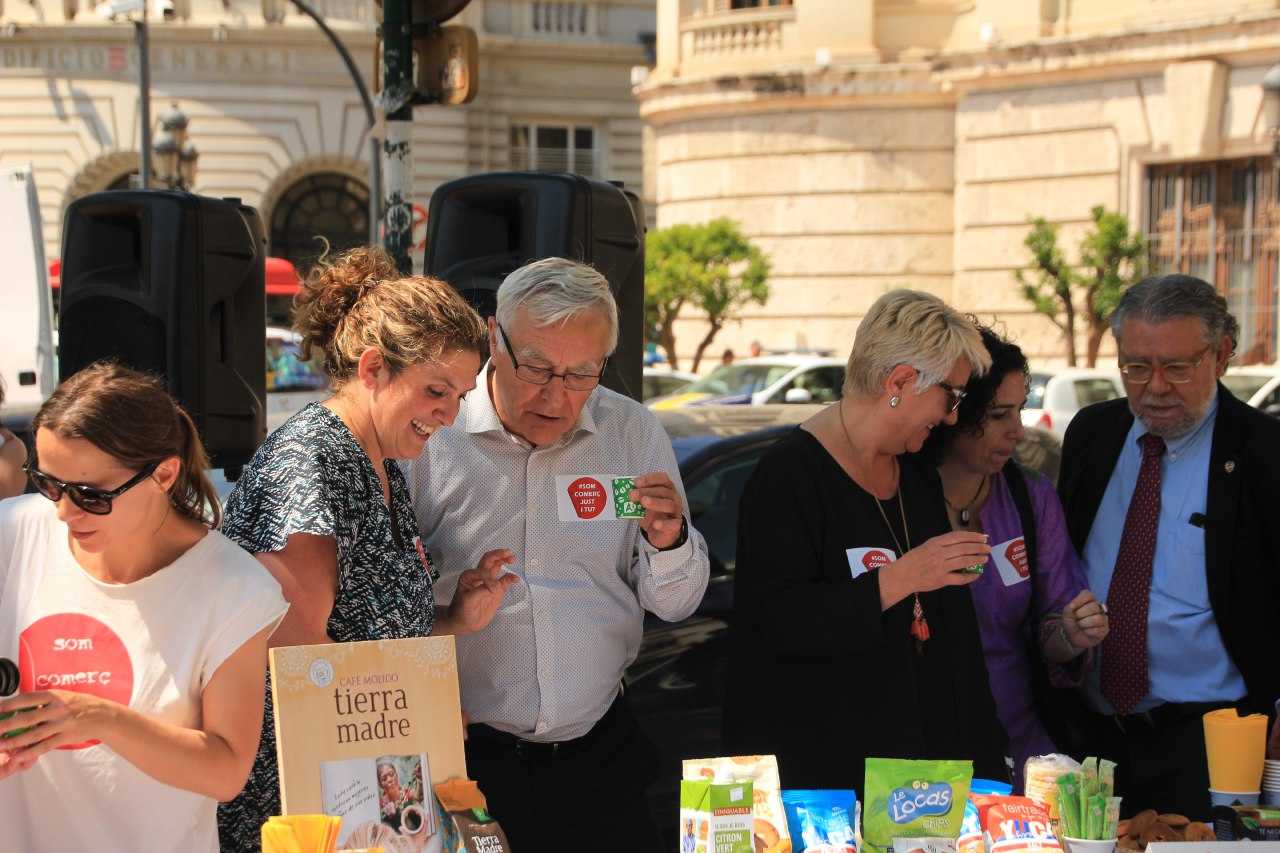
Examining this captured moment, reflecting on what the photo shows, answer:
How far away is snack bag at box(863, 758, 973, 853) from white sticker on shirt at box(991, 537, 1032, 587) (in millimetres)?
1330

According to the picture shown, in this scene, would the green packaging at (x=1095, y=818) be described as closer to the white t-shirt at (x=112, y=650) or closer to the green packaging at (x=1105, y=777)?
the green packaging at (x=1105, y=777)

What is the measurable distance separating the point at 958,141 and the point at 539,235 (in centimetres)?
2116

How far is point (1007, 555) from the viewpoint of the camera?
4.12 meters

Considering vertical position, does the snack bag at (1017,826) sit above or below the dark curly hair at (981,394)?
below

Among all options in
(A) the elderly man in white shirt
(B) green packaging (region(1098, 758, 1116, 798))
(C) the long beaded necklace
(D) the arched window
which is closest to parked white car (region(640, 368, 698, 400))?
(C) the long beaded necklace

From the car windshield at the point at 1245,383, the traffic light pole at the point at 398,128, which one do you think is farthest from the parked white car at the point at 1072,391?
the traffic light pole at the point at 398,128

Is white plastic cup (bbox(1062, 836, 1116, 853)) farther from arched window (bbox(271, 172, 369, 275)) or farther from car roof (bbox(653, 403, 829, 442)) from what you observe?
arched window (bbox(271, 172, 369, 275))

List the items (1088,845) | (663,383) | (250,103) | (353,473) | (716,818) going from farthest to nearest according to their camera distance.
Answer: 1. (250,103)
2. (663,383)
3. (353,473)
4. (1088,845)
5. (716,818)

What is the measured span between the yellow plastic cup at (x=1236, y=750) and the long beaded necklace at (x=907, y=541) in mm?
654

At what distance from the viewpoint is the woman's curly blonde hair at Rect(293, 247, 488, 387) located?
10.2 ft

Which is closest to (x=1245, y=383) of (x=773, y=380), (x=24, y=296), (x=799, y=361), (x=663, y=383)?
(x=799, y=361)

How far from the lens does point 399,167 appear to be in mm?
6617

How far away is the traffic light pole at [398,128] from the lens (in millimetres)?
6340

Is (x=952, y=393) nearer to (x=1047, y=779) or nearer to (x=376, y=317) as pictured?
(x=1047, y=779)
